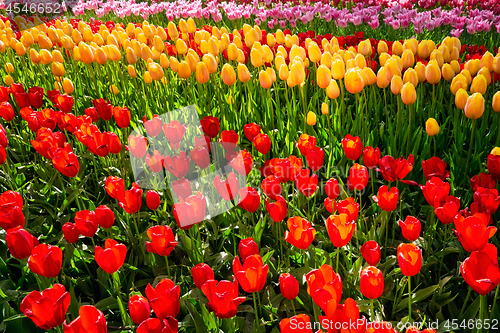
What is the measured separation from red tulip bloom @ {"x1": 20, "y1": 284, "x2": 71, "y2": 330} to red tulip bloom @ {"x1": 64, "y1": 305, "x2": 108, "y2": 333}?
113 millimetres

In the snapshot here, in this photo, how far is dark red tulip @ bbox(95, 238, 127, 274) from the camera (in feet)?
4.30

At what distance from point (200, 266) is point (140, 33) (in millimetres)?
3338

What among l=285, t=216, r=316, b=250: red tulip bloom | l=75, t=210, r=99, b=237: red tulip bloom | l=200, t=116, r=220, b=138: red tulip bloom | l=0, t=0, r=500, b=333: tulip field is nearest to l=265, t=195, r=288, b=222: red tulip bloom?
l=0, t=0, r=500, b=333: tulip field

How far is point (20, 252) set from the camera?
4.56ft

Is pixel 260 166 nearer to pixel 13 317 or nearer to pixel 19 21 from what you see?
pixel 13 317

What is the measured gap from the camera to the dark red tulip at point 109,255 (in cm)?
131

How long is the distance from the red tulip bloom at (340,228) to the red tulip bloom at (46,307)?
0.87m

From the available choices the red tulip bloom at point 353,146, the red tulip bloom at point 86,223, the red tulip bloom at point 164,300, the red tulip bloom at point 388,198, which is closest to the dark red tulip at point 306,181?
the red tulip bloom at point 388,198

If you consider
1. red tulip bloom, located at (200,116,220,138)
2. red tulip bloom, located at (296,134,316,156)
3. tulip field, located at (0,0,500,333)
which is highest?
red tulip bloom, located at (200,116,220,138)

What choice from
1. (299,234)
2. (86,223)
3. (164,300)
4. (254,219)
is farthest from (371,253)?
(86,223)

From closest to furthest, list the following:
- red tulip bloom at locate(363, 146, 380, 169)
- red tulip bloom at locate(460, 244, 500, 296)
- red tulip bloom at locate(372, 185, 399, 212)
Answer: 1. red tulip bloom at locate(460, 244, 500, 296)
2. red tulip bloom at locate(372, 185, 399, 212)
3. red tulip bloom at locate(363, 146, 380, 169)

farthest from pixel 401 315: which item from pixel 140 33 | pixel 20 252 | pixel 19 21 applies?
pixel 19 21

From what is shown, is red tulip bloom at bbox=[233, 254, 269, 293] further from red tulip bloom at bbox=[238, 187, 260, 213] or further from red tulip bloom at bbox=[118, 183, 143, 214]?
red tulip bloom at bbox=[118, 183, 143, 214]

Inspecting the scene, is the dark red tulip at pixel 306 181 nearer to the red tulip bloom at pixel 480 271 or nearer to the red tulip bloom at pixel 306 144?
the red tulip bloom at pixel 306 144
